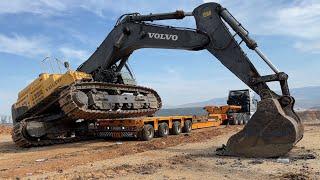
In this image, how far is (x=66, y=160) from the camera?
13.6 m

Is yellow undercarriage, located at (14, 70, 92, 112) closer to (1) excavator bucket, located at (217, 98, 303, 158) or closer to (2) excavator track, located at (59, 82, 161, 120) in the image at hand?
(2) excavator track, located at (59, 82, 161, 120)

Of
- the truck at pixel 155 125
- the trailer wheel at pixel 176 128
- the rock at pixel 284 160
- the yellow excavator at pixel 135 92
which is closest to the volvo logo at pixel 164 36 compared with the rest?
the yellow excavator at pixel 135 92

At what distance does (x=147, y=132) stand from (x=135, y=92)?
3269mm

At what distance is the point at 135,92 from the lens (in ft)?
71.3

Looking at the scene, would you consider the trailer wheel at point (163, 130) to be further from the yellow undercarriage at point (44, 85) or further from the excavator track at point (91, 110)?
the yellow undercarriage at point (44, 85)

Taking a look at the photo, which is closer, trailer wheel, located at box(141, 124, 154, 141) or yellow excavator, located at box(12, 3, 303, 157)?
yellow excavator, located at box(12, 3, 303, 157)

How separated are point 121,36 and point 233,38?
5740 mm

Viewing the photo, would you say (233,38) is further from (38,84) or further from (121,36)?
(38,84)

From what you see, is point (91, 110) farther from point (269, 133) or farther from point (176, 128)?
point (269, 133)

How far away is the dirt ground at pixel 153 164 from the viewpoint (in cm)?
1041

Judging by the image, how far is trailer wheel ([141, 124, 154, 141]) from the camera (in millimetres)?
18859

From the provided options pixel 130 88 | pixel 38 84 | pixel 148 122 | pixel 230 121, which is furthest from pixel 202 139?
pixel 230 121

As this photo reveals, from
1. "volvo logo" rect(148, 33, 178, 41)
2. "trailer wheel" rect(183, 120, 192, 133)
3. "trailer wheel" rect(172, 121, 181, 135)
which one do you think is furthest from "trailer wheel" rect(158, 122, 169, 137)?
"volvo logo" rect(148, 33, 178, 41)

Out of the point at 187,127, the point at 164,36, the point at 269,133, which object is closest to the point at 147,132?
the point at 164,36
